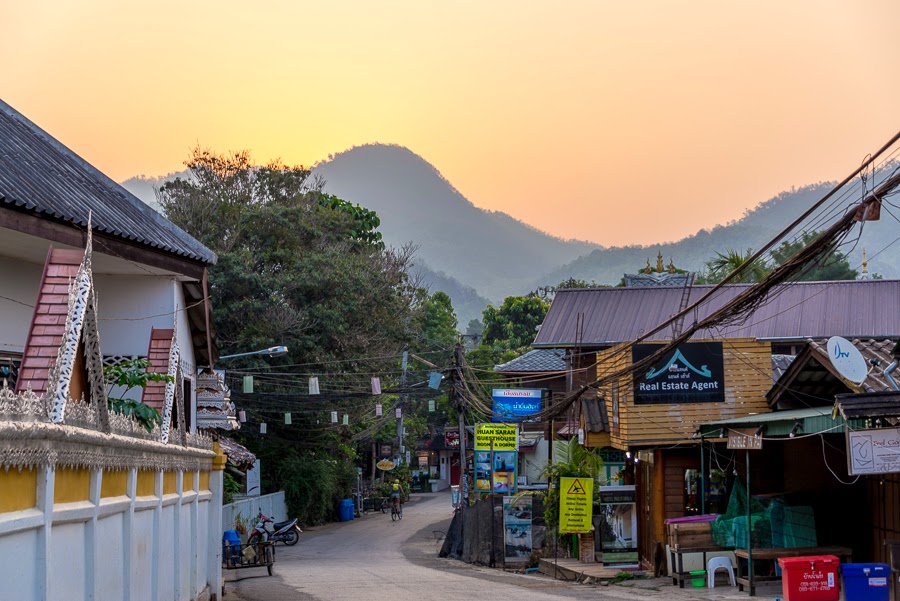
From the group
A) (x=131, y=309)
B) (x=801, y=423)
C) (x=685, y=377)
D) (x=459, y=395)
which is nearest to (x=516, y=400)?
(x=459, y=395)

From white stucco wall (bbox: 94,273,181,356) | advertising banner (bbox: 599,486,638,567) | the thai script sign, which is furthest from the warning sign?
white stucco wall (bbox: 94,273,181,356)

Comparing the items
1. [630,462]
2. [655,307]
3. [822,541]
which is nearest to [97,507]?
[822,541]

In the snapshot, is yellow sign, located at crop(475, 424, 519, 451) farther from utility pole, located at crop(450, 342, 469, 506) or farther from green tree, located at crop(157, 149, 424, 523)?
green tree, located at crop(157, 149, 424, 523)

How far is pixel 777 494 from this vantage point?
2088cm

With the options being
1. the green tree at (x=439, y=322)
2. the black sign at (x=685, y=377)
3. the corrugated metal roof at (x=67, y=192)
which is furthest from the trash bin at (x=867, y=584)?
the green tree at (x=439, y=322)

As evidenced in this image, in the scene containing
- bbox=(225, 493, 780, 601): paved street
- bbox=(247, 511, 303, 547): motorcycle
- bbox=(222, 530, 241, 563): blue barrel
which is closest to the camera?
bbox=(225, 493, 780, 601): paved street

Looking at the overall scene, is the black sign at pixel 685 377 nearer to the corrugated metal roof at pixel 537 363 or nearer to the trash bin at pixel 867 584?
the trash bin at pixel 867 584

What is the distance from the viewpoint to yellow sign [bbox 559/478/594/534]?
26766 millimetres

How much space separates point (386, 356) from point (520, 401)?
15531 millimetres

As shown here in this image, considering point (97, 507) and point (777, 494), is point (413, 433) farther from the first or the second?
point (97, 507)

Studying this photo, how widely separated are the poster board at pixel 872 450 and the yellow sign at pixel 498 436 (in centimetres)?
2072

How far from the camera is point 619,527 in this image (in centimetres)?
2645

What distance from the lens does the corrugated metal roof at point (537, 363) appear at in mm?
54094

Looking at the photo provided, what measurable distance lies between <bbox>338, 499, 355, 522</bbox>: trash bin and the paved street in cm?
1206
